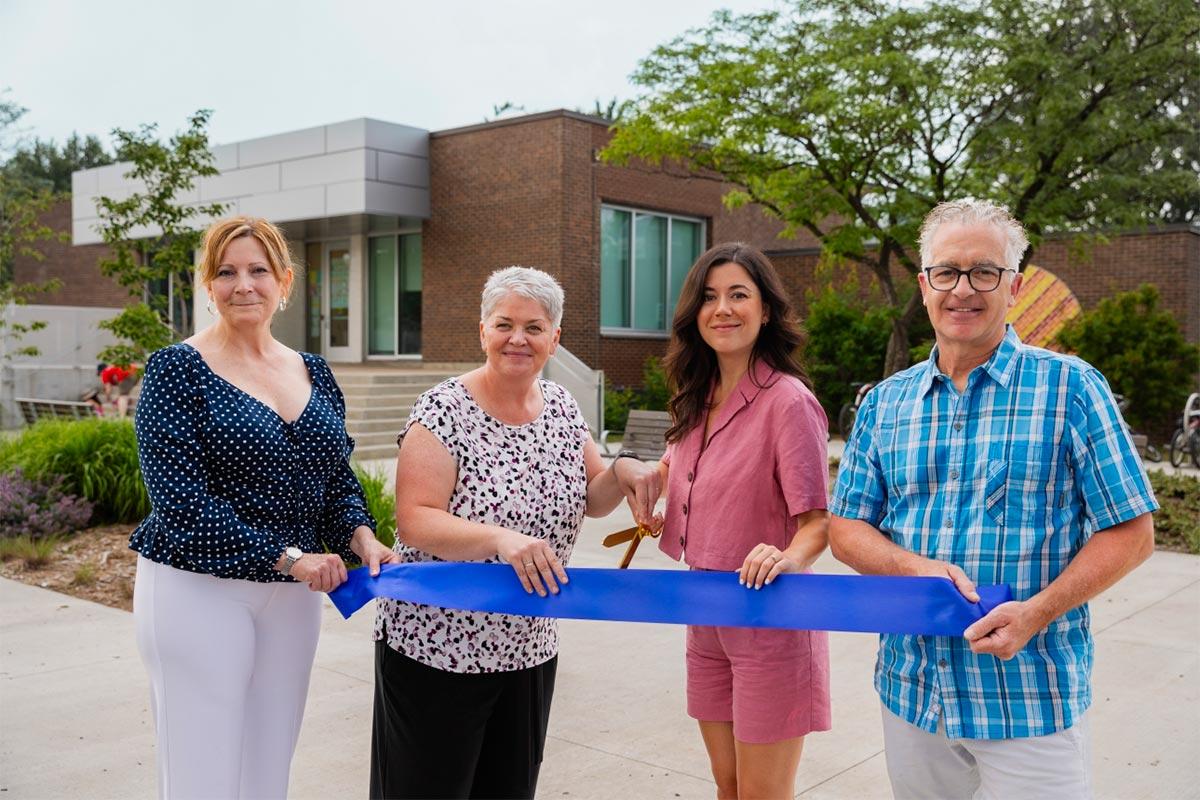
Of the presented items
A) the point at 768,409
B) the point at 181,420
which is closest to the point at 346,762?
the point at 181,420

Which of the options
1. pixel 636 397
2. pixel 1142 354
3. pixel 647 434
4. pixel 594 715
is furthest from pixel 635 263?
pixel 594 715

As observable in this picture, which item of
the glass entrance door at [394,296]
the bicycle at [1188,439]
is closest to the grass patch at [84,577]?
the bicycle at [1188,439]

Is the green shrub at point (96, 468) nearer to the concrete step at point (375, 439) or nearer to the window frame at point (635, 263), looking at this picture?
the concrete step at point (375, 439)

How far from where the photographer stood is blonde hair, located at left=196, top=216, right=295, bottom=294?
2.97m

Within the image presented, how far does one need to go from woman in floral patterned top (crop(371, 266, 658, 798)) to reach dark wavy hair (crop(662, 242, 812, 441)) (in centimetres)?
26

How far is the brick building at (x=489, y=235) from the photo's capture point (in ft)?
68.1

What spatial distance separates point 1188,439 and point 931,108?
702 centimetres

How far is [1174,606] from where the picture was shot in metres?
7.45

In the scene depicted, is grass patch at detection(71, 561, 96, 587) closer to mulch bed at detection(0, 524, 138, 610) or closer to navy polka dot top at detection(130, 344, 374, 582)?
mulch bed at detection(0, 524, 138, 610)

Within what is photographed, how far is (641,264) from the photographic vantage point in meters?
23.1

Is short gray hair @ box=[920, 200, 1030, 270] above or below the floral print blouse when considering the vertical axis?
above

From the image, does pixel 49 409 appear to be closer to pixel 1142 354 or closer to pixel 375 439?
pixel 375 439

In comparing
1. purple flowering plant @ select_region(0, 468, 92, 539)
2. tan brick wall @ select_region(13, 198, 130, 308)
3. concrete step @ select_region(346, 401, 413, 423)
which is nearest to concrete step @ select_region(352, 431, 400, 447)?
concrete step @ select_region(346, 401, 413, 423)

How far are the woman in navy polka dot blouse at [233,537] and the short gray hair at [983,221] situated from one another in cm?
172
